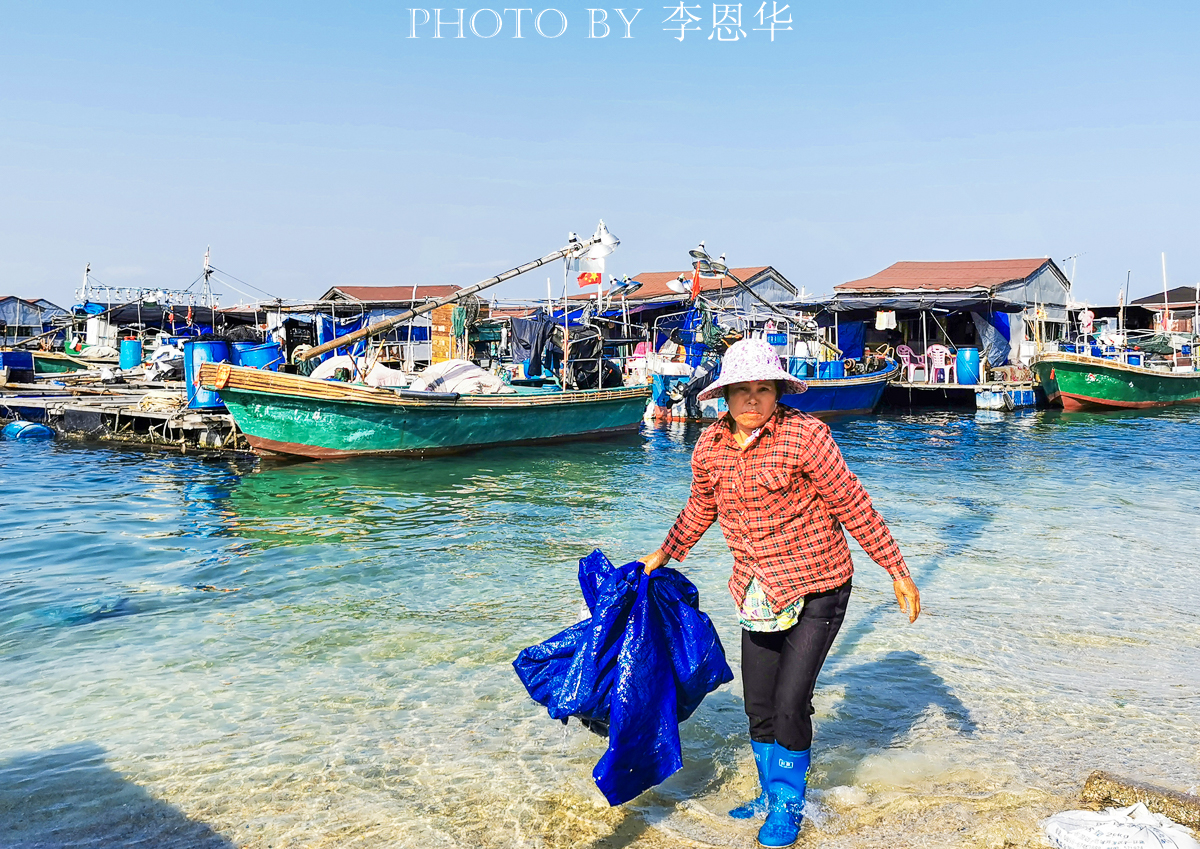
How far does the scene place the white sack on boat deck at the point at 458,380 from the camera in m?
15.8

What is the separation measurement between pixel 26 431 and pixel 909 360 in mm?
25992

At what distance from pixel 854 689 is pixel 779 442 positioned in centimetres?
241

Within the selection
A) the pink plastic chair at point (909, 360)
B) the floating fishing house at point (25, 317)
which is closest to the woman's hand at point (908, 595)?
the pink plastic chair at point (909, 360)

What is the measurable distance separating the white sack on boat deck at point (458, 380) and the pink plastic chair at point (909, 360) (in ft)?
60.1

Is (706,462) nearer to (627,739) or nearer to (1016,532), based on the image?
(627,739)

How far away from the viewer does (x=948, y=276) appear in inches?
1293

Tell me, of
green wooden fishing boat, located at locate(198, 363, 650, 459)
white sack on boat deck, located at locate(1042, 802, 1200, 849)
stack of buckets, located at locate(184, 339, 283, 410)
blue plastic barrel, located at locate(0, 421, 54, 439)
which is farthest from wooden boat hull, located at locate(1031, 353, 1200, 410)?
blue plastic barrel, located at locate(0, 421, 54, 439)

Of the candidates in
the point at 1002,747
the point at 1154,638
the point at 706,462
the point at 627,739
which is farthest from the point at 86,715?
the point at 1154,638

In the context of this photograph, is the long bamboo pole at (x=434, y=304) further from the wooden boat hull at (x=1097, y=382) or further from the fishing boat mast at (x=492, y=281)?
the wooden boat hull at (x=1097, y=382)

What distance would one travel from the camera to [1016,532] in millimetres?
9086

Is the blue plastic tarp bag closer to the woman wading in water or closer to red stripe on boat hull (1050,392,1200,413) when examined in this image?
the woman wading in water

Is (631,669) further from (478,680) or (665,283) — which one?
(665,283)

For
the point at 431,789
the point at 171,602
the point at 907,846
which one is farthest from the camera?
the point at 171,602

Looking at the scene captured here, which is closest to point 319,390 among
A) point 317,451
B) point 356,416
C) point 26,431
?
point 356,416
